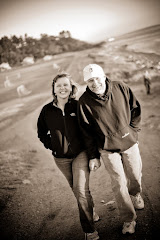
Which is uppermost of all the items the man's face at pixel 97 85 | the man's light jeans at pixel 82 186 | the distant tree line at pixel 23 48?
the distant tree line at pixel 23 48

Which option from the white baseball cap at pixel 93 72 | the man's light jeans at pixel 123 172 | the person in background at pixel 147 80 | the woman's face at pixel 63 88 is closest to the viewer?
the white baseball cap at pixel 93 72

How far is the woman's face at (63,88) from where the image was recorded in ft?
8.34

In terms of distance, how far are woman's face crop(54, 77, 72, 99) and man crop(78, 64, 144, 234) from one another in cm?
25

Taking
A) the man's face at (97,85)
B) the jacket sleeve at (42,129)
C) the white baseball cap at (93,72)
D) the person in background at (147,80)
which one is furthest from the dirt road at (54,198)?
the white baseball cap at (93,72)

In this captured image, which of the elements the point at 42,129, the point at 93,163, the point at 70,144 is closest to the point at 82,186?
the point at 93,163

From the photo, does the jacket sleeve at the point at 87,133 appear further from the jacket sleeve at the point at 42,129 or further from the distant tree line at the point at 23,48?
the distant tree line at the point at 23,48

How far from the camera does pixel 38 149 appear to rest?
6.66 meters

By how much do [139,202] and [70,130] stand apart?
164 centimetres

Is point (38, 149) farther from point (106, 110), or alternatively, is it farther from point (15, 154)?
point (106, 110)

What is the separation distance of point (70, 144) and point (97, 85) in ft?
2.72

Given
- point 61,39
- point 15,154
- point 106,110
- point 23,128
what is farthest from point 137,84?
point 61,39

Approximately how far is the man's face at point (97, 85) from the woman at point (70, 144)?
0.36m

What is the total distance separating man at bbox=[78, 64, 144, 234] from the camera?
91.9 inches

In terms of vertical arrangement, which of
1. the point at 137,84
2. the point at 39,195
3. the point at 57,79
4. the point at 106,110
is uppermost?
the point at 57,79
